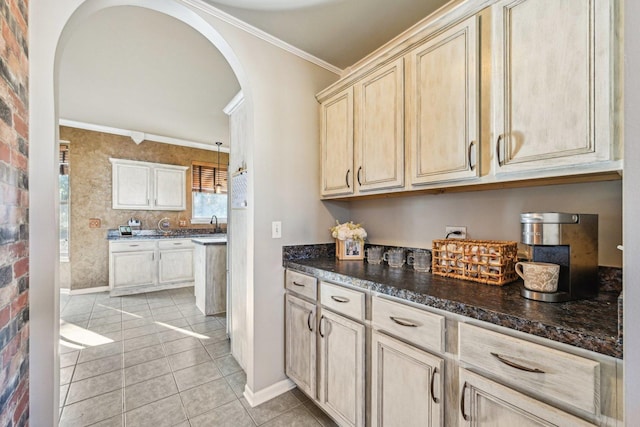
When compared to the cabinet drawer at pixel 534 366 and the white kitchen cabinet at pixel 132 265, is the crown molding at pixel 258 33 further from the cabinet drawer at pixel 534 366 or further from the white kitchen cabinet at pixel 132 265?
the white kitchen cabinet at pixel 132 265

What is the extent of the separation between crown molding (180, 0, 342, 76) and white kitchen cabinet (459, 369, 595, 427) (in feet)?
7.36

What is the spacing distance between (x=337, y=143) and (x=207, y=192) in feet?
14.3

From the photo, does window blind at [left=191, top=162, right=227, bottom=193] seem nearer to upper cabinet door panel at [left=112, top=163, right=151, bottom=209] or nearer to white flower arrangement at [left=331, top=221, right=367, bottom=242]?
upper cabinet door panel at [left=112, top=163, right=151, bottom=209]

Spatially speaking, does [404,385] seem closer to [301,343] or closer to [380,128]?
[301,343]

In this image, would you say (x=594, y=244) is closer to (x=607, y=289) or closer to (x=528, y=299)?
(x=607, y=289)

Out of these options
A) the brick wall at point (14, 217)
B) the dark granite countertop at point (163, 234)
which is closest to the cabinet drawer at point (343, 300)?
the brick wall at point (14, 217)

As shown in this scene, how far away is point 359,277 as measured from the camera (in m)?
1.44

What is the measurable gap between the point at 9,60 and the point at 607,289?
2477 mm

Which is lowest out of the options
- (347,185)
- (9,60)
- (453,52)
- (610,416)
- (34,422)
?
(34,422)

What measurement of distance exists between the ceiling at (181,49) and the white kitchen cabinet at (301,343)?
187cm

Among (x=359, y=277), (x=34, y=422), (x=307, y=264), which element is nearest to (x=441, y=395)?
(x=359, y=277)

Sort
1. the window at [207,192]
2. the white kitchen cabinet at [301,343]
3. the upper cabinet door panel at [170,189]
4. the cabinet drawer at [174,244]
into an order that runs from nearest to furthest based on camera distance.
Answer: the white kitchen cabinet at [301,343] < the cabinet drawer at [174,244] < the upper cabinet door panel at [170,189] < the window at [207,192]

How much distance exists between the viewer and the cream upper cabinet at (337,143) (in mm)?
1918

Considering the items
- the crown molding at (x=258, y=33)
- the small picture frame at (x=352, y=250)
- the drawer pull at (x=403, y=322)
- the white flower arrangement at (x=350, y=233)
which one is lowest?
the drawer pull at (x=403, y=322)
